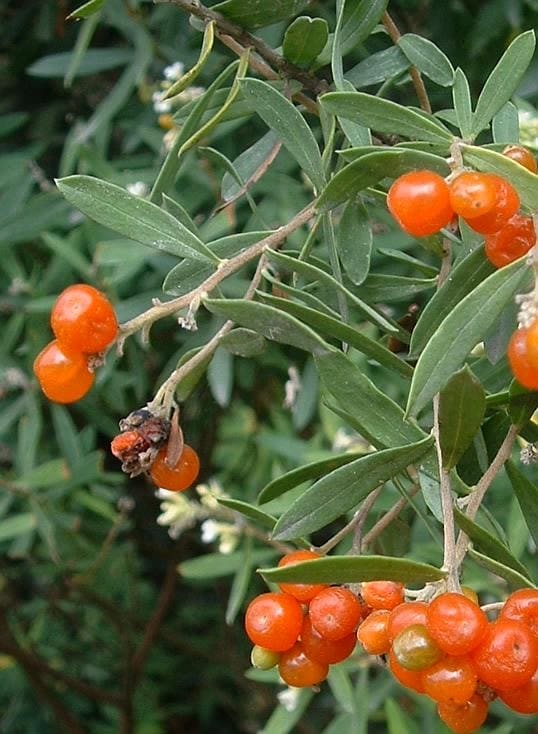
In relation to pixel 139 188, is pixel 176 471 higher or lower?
higher

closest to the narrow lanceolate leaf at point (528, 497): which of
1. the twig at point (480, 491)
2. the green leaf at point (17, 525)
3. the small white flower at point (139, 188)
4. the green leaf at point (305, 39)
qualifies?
the twig at point (480, 491)

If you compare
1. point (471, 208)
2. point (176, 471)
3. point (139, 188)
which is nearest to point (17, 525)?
point (139, 188)

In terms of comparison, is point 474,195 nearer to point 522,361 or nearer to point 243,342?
point 522,361

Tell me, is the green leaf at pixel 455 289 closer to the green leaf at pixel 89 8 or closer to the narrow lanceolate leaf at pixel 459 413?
the narrow lanceolate leaf at pixel 459 413

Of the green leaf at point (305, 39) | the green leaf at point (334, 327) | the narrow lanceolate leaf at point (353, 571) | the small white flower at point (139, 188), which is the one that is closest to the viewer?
the narrow lanceolate leaf at point (353, 571)

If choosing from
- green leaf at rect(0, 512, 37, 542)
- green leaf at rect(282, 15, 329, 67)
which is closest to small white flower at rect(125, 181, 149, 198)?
green leaf at rect(0, 512, 37, 542)
